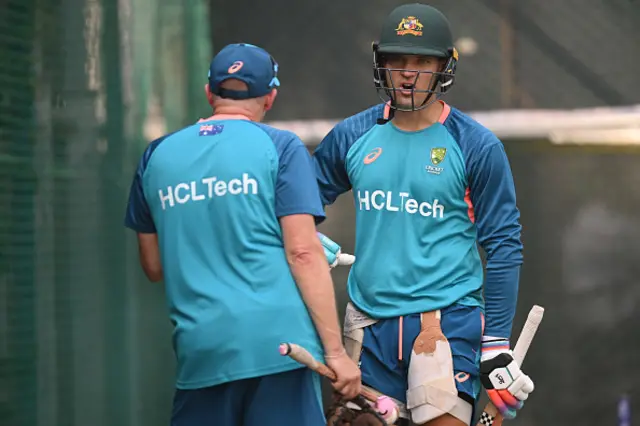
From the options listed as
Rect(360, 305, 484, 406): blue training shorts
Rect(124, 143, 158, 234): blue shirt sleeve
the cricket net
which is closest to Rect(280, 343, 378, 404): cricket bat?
Rect(360, 305, 484, 406): blue training shorts

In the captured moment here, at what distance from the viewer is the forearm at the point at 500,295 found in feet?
13.6

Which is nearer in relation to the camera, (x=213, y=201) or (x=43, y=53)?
(x=213, y=201)

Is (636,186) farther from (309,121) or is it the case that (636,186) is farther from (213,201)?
(213,201)

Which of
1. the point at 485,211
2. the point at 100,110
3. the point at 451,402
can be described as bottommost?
the point at 451,402

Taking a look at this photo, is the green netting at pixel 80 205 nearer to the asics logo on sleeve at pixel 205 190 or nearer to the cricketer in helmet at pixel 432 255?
the asics logo on sleeve at pixel 205 190

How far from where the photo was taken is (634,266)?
7348 mm

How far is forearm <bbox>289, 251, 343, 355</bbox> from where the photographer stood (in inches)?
144

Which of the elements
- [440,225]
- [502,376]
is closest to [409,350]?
[502,376]

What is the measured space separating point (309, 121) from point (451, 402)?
138 inches

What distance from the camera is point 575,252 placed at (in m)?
7.29

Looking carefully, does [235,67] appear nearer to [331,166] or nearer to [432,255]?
[331,166]

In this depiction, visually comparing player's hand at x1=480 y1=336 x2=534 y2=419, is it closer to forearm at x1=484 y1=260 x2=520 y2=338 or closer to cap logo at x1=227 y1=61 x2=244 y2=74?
forearm at x1=484 y1=260 x2=520 y2=338

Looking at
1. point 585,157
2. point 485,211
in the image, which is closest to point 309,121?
point 585,157

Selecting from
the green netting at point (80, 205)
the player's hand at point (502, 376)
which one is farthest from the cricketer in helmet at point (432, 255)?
the green netting at point (80, 205)
